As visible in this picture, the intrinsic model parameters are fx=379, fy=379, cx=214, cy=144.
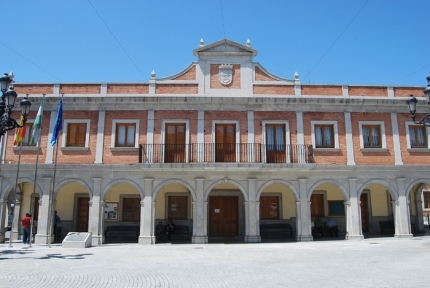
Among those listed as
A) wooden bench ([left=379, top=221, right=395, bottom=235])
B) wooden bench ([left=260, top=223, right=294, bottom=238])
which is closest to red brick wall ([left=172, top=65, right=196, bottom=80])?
wooden bench ([left=260, top=223, right=294, bottom=238])

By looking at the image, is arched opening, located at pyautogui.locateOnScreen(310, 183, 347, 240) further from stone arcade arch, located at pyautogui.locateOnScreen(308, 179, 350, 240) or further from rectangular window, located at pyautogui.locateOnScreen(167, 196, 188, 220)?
rectangular window, located at pyautogui.locateOnScreen(167, 196, 188, 220)

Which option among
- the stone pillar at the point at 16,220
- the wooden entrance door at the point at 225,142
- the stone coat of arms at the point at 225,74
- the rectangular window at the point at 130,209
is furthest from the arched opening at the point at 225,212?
the stone pillar at the point at 16,220

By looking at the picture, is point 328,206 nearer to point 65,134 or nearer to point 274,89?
point 274,89

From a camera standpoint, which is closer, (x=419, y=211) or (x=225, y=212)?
(x=225, y=212)

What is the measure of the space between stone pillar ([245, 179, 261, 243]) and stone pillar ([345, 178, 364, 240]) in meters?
4.52

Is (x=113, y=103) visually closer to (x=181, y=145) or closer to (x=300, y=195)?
(x=181, y=145)

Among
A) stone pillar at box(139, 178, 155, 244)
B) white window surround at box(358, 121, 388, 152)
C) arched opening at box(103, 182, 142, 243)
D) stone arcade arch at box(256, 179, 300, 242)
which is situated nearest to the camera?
stone pillar at box(139, 178, 155, 244)

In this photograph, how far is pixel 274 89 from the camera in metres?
19.7

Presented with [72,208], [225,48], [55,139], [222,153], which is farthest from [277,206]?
[55,139]

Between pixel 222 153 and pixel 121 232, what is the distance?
23.4 ft

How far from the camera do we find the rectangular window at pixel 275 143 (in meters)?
18.9

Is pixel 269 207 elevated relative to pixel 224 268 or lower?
elevated

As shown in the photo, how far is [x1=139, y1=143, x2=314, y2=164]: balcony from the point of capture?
18531mm

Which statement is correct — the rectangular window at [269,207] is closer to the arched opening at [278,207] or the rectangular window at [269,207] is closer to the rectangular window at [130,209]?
the arched opening at [278,207]
